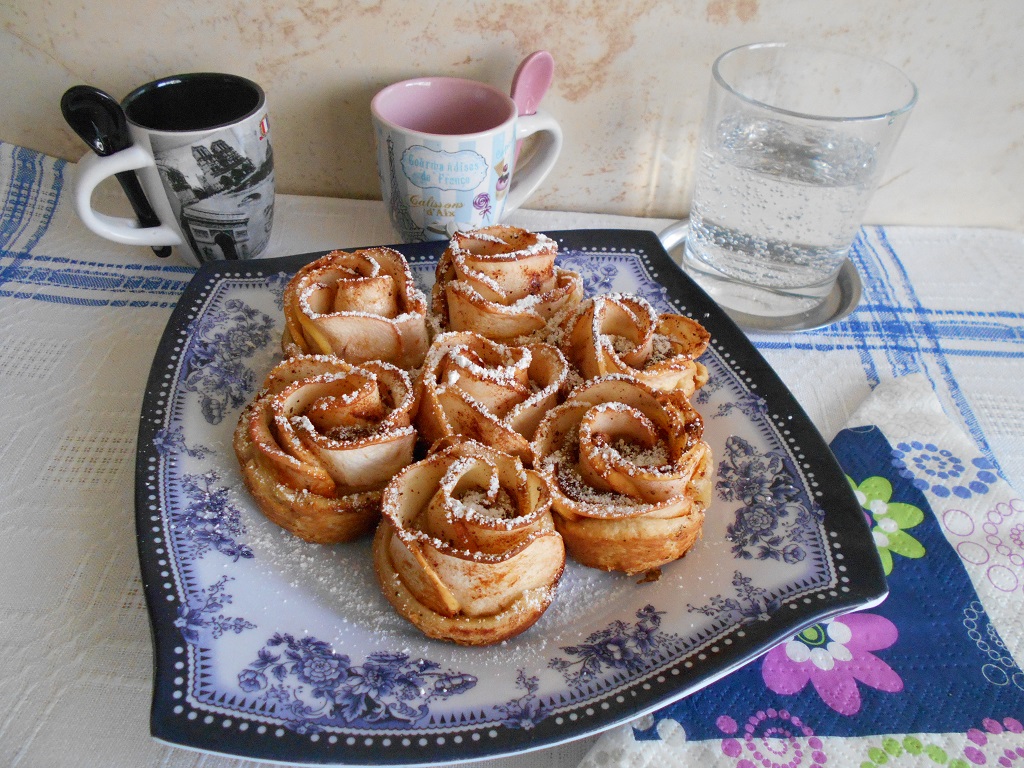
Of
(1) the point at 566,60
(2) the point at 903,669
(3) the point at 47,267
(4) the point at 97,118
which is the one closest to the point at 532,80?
(1) the point at 566,60

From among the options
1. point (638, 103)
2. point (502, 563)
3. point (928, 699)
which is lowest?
point (928, 699)

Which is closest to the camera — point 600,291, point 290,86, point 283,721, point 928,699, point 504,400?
point 283,721

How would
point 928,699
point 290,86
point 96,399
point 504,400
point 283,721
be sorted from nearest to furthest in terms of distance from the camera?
point 283,721 < point 928,699 < point 504,400 < point 96,399 < point 290,86

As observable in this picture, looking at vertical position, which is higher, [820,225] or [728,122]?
[728,122]

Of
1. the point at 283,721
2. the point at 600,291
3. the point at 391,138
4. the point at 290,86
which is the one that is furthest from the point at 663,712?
the point at 290,86

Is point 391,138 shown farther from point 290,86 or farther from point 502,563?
point 502,563

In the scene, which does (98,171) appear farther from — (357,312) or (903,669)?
(903,669)
